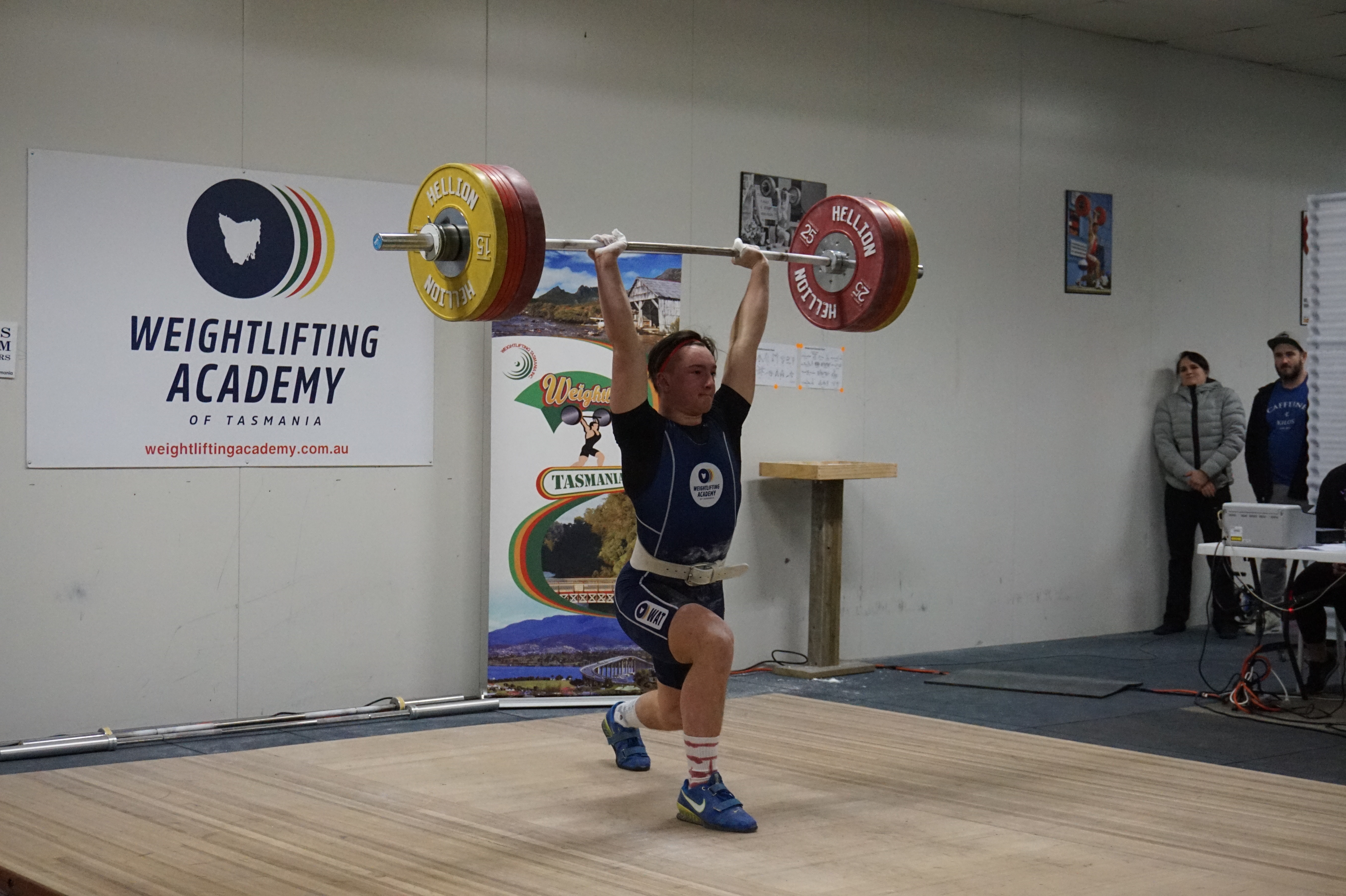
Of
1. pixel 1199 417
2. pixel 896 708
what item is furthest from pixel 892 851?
pixel 1199 417

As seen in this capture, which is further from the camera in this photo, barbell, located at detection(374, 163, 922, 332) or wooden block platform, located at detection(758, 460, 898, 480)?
wooden block platform, located at detection(758, 460, 898, 480)

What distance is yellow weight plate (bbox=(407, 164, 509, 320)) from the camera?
11.3 feet

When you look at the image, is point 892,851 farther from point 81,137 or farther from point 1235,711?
point 81,137

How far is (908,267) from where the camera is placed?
4.09 meters

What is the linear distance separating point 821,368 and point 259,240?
268 cm

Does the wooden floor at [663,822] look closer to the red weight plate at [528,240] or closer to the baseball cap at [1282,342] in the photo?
the red weight plate at [528,240]

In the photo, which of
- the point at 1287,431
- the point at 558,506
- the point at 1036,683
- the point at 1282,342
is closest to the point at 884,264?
the point at 558,506

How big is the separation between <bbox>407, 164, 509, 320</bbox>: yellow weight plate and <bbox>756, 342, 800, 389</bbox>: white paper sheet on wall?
2.82 m

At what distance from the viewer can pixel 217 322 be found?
5.07 metres

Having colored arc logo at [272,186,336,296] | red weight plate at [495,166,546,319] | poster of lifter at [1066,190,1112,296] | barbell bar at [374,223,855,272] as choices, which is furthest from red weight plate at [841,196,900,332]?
poster of lifter at [1066,190,1112,296]

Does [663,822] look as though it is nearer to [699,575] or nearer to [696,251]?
[699,575]

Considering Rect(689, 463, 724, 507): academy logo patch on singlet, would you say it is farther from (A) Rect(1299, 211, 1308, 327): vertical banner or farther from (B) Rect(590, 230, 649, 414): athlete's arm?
(A) Rect(1299, 211, 1308, 327): vertical banner

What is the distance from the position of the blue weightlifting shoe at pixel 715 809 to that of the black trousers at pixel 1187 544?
492 cm

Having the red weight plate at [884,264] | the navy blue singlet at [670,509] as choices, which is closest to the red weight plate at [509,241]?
the navy blue singlet at [670,509]
